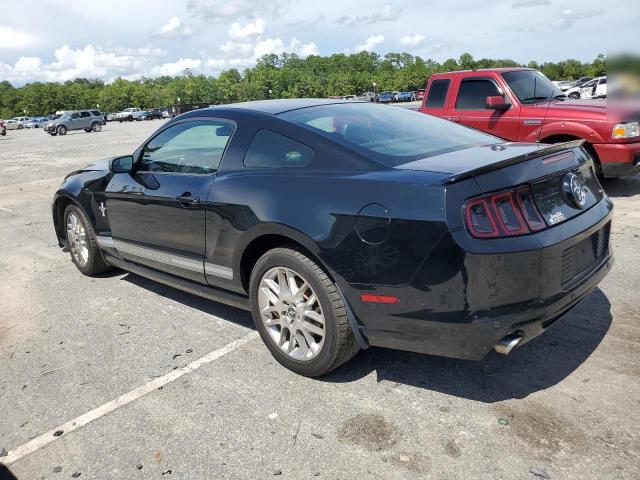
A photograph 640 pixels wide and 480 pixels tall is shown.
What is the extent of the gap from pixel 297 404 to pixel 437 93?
6985 millimetres

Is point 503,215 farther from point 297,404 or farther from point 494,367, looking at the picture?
point 297,404

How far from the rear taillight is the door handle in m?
1.92

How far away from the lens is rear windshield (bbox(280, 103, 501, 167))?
3123 millimetres

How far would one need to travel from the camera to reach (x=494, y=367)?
3219 millimetres

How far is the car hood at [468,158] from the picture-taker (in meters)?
2.72

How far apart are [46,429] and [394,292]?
2.04m

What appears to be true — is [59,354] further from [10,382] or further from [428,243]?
[428,243]

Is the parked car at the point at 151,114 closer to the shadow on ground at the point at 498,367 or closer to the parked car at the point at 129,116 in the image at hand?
the parked car at the point at 129,116

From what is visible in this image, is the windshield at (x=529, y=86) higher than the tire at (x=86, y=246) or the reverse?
higher

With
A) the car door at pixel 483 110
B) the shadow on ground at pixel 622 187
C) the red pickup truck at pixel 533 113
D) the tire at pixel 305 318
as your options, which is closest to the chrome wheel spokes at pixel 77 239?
the tire at pixel 305 318

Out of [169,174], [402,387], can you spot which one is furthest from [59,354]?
[402,387]

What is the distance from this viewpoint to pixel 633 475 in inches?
88.7

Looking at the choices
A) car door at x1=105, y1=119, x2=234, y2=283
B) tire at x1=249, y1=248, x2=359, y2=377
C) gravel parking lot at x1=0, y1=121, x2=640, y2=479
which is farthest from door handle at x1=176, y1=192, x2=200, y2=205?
gravel parking lot at x1=0, y1=121, x2=640, y2=479

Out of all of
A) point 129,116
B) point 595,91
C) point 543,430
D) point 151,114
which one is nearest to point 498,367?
point 543,430
